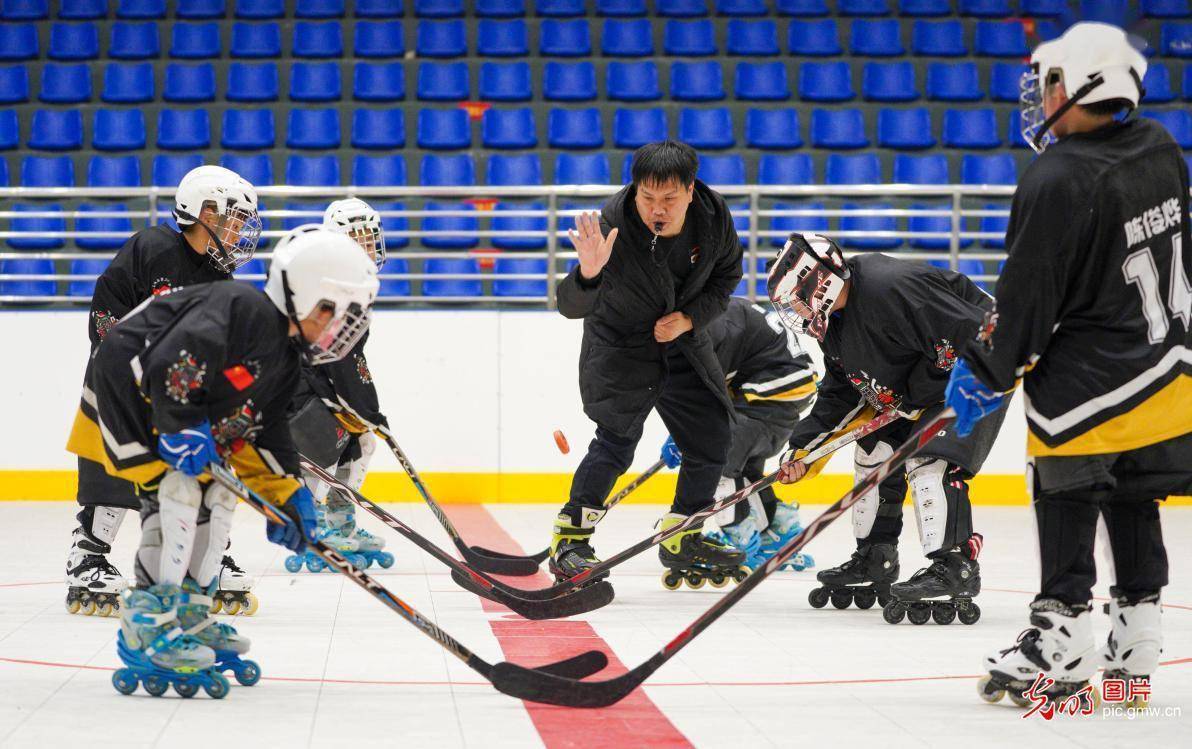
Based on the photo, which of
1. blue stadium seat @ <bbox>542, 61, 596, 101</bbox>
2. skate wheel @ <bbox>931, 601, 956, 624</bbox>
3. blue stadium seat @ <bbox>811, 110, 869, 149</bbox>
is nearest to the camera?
skate wheel @ <bbox>931, 601, 956, 624</bbox>

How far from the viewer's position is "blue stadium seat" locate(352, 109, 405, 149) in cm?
1029

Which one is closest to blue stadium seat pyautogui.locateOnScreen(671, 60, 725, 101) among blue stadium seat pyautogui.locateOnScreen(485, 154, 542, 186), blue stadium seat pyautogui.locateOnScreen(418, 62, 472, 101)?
blue stadium seat pyautogui.locateOnScreen(485, 154, 542, 186)

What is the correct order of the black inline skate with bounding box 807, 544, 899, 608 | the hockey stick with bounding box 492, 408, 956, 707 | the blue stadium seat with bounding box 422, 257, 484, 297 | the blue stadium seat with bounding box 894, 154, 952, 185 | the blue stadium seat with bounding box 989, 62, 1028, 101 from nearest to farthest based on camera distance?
the hockey stick with bounding box 492, 408, 956, 707 < the black inline skate with bounding box 807, 544, 899, 608 < the blue stadium seat with bounding box 422, 257, 484, 297 < the blue stadium seat with bounding box 894, 154, 952, 185 < the blue stadium seat with bounding box 989, 62, 1028, 101

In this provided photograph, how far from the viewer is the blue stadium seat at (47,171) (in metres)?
9.98

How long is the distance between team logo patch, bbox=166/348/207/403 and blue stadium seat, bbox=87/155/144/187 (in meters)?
7.46

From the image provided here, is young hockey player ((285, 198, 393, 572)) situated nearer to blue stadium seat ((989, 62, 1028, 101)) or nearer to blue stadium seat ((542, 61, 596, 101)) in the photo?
blue stadium seat ((542, 61, 596, 101))

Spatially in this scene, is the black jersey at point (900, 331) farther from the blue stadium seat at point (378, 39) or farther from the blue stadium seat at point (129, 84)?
the blue stadium seat at point (129, 84)

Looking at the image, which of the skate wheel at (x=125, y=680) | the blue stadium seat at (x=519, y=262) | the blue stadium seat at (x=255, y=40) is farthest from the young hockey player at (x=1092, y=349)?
the blue stadium seat at (x=255, y=40)

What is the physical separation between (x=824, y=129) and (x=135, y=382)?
8104 mm

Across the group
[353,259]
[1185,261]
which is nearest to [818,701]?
[1185,261]

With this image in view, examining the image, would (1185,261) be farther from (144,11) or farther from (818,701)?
(144,11)

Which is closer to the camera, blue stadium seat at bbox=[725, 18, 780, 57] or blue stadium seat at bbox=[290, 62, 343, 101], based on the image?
blue stadium seat at bbox=[290, 62, 343, 101]

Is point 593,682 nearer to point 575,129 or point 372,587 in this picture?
point 372,587

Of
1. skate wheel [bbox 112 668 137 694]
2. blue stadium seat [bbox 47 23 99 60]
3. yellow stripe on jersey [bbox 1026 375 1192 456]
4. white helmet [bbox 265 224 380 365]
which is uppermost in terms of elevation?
blue stadium seat [bbox 47 23 99 60]
